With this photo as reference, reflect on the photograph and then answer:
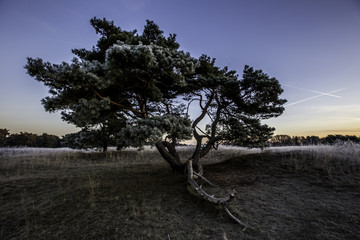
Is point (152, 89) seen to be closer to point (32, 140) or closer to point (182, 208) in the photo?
point (182, 208)

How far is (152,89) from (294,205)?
5.86 meters

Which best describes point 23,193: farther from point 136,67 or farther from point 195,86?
point 195,86

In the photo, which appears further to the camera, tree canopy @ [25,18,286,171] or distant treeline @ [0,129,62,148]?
distant treeline @ [0,129,62,148]

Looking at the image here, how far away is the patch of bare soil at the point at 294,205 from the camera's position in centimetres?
338

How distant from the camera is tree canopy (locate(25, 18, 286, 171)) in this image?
184 inches

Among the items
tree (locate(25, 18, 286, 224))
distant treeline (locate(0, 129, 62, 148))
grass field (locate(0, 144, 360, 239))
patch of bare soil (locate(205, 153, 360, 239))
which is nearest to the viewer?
patch of bare soil (locate(205, 153, 360, 239))

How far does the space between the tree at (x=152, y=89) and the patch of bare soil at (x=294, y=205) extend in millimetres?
1694

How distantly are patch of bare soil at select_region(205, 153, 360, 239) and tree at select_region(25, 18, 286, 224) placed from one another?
1.69 meters

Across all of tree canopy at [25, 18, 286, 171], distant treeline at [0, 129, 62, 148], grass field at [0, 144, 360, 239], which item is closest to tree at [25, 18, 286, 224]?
tree canopy at [25, 18, 286, 171]

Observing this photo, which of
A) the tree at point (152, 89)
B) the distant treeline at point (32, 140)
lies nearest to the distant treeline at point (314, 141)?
the tree at point (152, 89)

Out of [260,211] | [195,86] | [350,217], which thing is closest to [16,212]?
[260,211]

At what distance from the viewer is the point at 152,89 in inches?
252

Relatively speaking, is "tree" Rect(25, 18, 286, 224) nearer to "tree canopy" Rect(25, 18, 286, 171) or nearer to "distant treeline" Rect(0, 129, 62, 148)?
"tree canopy" Rect(25, 18, 286, 171)

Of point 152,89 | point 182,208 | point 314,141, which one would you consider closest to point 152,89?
point 152,89
